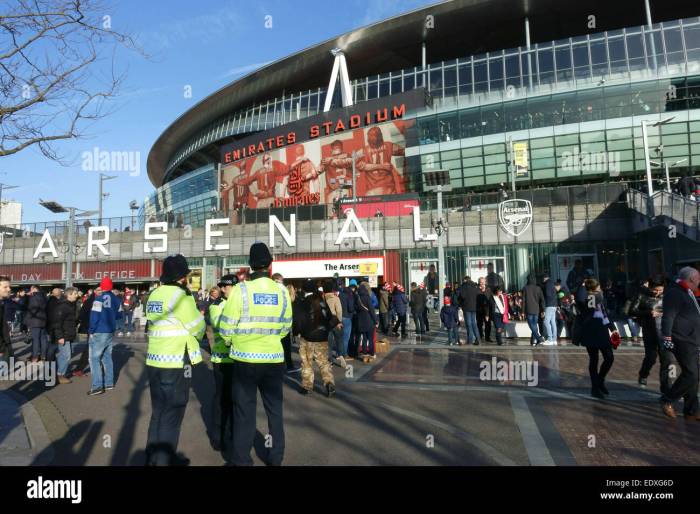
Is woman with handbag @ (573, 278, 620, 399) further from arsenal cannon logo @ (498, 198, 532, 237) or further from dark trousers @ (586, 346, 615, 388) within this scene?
arsenal cannon logo @ (498, 198, 532, 237)

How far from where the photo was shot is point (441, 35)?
44.2m

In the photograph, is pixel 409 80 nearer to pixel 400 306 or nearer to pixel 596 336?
pixel 400 306

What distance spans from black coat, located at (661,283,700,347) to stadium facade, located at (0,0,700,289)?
13180mm

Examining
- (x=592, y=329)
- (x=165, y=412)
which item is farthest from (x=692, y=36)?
(x=165, y=412)

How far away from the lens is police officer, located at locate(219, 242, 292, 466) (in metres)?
4.06

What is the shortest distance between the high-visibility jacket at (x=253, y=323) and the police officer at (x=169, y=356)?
453 millimetres

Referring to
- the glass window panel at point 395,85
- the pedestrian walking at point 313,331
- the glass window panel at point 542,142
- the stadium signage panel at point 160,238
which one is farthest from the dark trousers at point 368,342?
the glass window panel at point 395,85

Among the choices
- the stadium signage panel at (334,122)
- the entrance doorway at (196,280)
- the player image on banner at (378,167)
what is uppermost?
the stadium signage panel at (334,122)

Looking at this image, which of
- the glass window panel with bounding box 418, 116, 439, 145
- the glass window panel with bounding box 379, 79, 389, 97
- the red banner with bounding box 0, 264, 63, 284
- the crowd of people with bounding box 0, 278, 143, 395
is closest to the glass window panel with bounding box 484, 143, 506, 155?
the glass window panel with bounding box 418, 116, 439, 145

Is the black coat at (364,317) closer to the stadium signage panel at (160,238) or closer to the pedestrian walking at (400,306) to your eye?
the pedestrian walking at (400,306)

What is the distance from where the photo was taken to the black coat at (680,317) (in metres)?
5.89

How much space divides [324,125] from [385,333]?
3051 centimetres
